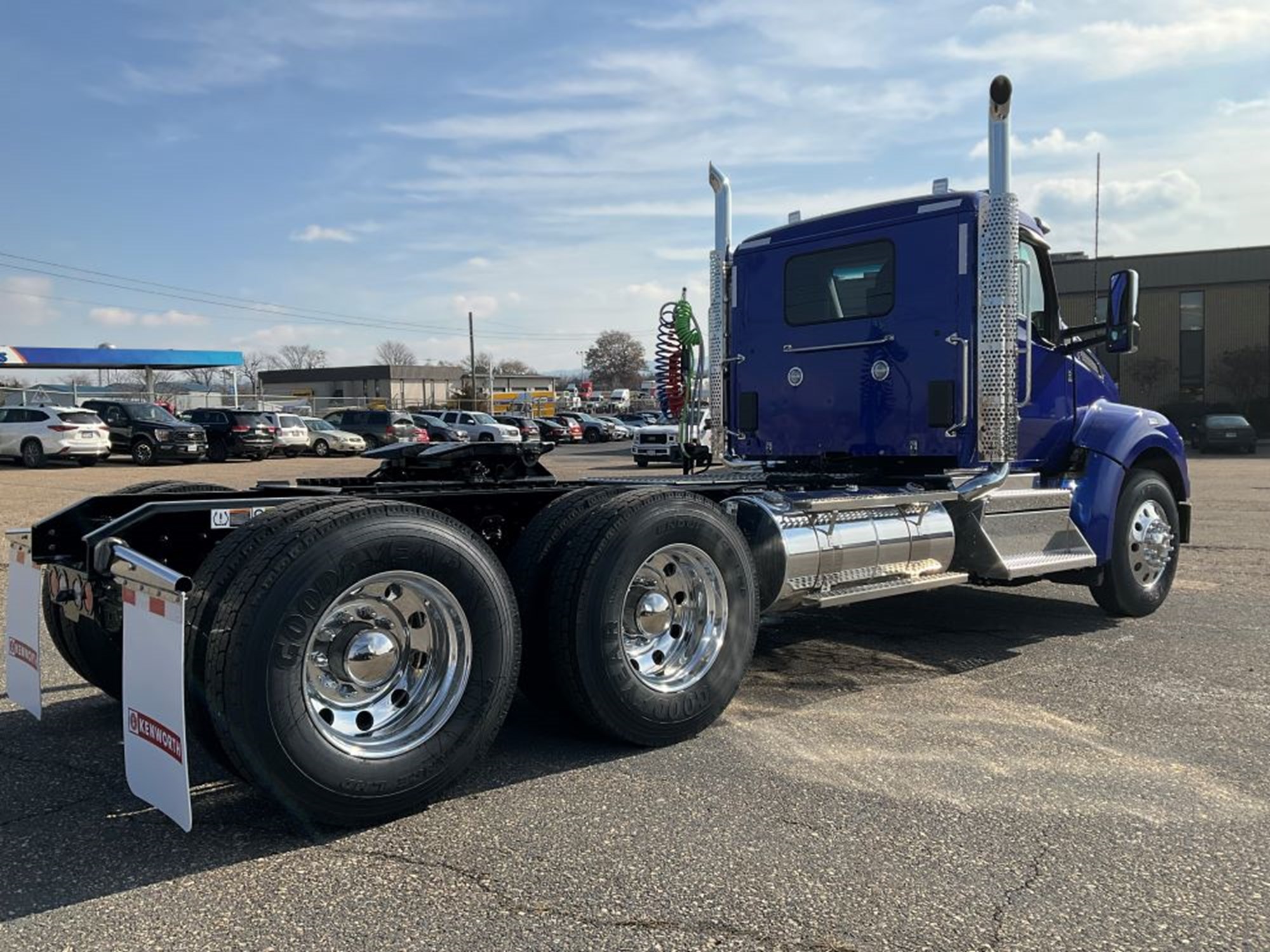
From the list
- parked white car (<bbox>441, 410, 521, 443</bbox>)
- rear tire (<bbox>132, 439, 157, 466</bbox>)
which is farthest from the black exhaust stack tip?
parked white car (<bbox>441, 410, 521, 443</bbox>)

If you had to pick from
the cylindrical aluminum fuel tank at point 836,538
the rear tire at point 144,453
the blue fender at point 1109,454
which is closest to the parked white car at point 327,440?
the rear tire at point 144,453

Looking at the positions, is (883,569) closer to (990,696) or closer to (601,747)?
(990,696)

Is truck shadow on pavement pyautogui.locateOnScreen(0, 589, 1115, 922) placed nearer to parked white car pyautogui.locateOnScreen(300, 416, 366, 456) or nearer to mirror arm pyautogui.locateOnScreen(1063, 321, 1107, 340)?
mirror arm pyautogui.locateOnScreen(1063, 321, 1107, 340)

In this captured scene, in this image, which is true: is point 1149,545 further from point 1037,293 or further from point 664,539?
point 664,539

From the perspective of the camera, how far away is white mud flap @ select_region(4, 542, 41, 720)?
4.04 m

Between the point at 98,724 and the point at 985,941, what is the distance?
3859mm

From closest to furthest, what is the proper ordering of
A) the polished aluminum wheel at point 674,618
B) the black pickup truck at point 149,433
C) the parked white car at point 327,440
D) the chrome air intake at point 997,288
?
the polished aluminum wheel at point 674,618, the chrome air intake at point 997,288, the black pickup truck at point 149,433, the parked white car at point 327,440

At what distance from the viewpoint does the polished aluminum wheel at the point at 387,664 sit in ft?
11.3

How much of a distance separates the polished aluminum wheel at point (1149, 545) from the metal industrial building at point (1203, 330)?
4583 cm

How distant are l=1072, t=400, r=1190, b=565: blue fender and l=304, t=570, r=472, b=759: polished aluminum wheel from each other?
4545mm

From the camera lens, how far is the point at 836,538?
529 centimetres

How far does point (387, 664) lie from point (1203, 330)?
55208mm

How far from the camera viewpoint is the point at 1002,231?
5930 millimetres

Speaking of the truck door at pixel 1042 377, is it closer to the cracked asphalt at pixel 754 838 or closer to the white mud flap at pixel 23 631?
the cracked asphalt at pixel 754 838
